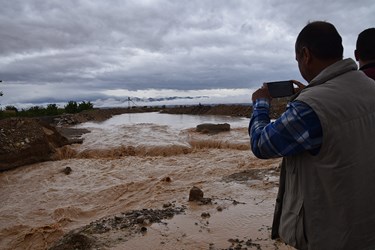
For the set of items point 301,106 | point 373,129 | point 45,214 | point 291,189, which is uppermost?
point 301,106

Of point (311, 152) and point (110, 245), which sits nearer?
point (311, 152)

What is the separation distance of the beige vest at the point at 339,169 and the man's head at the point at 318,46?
0.22 feet

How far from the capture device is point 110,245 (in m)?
4.06

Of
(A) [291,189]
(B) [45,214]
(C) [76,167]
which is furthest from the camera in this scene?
(C) [76,167]

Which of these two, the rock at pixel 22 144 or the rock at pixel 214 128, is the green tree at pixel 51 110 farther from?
the rock at pixel 22 144

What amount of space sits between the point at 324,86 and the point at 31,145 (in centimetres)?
1057

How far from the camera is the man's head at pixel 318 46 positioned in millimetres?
1748

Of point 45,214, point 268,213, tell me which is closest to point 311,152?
point 268,213

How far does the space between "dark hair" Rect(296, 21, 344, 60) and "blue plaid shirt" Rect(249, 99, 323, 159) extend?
33cm

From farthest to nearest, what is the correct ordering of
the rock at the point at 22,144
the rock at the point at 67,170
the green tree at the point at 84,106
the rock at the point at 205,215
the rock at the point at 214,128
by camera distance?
the green tree at the point at 84,106 → the rock at the point at 214,128 → the rock at the point at 22,144 → the rock at the point at 67,170 → the rock at the point at 205,215

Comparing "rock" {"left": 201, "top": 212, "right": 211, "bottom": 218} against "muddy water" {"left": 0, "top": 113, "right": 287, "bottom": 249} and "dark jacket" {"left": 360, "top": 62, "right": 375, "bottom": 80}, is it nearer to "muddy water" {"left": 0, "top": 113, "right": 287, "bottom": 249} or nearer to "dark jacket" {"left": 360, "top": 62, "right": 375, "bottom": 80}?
"muddy water" {"left": 0, "top": 113, "right": 287, "bottom": 249}

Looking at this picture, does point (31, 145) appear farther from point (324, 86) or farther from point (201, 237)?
point (324, 86)

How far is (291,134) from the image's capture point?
5.43ft

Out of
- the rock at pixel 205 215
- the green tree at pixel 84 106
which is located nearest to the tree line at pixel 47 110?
the green tree at pixel 84 106
